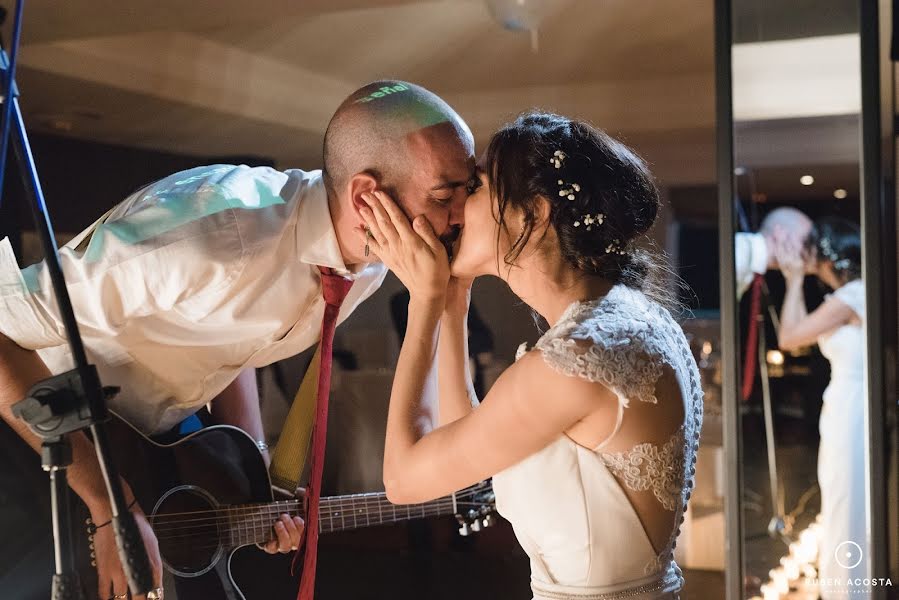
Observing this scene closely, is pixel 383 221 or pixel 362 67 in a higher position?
pixel 362 67

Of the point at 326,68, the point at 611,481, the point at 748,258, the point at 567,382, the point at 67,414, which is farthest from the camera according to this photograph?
the point at 748,258

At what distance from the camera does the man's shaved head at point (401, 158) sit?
1653 mm

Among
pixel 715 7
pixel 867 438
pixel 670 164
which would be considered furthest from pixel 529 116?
pixel 867 438

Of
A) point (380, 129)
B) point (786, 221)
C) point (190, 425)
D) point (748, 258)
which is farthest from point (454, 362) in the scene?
point (786, 221)

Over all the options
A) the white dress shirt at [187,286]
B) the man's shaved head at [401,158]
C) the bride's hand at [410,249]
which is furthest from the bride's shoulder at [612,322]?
the white dress shirt at [187,286]

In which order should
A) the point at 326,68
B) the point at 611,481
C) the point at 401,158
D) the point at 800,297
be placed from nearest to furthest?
the point at 611,481
the point at 401,158
the point at 326,68
the point at 800,297

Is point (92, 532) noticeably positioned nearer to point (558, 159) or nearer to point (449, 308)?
point (449, 308)

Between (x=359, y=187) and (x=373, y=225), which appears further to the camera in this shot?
(x=359, y=187)

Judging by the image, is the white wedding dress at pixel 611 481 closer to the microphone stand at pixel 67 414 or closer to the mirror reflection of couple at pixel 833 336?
the microphone stand at pixel 67 414

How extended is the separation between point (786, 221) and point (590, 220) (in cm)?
183

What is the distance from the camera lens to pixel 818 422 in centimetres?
304

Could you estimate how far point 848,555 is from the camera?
9.79 ft

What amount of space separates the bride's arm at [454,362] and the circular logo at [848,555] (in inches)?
76.9

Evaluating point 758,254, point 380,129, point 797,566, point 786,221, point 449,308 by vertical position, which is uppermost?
point 786,221
